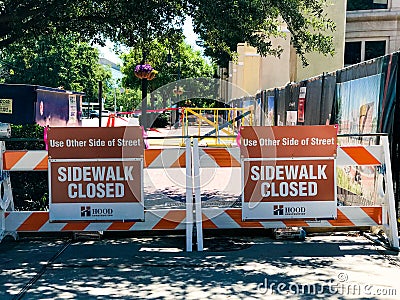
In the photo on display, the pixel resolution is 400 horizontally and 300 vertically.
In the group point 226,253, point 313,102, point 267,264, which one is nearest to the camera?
point 267,264

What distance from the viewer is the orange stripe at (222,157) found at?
294 inches

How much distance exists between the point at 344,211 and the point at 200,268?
7.57 ft

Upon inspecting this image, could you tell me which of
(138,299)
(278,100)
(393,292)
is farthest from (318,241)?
(278,100)

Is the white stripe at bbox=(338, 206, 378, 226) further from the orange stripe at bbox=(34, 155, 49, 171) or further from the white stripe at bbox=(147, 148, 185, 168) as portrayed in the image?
the orange stripe at bbox=(34, 155, 49, 171)

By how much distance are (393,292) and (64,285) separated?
327cm

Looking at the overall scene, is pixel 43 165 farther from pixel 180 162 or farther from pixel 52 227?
pixel 180 162

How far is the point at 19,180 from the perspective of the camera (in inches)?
352

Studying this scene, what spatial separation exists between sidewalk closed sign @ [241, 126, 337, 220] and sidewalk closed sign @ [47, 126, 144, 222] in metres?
1.42

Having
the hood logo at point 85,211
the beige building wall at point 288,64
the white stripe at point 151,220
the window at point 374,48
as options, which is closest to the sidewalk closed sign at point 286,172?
the white stripe at point 151,220

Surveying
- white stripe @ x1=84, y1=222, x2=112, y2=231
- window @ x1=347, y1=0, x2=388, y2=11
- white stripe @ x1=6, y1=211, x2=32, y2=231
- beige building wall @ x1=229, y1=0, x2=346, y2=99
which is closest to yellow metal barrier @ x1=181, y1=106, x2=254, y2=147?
beige building wall @ x1=229, y1=0, x2=346, y2=99

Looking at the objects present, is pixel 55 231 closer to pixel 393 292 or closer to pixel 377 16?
pixel 393 292

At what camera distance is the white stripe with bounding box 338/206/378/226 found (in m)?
7.40

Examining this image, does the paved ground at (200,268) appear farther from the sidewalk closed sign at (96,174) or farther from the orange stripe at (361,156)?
the orange stripe at (361,156)

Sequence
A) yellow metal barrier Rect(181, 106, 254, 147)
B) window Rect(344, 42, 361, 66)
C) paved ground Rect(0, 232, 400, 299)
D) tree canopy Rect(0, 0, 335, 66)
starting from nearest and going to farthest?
paved ground Rect(0, 232, 400, 299)
tree canopy Rect(0, 0, 335, 66)
yellow metal barrier Rect(181, 106, 254, 147)
window Rect(344, 42, 361, 66)
